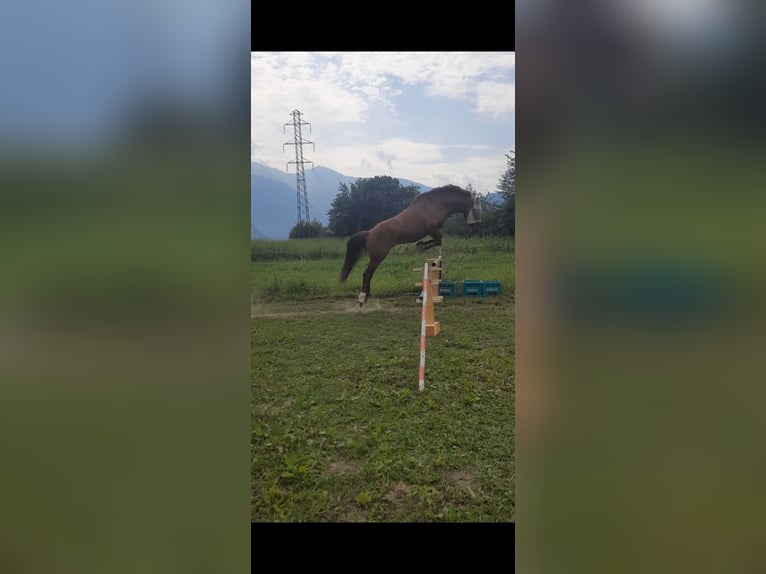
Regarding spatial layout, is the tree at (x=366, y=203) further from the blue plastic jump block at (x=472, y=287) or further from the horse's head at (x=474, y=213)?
the blue plastic jump block at (x=472, y=287)

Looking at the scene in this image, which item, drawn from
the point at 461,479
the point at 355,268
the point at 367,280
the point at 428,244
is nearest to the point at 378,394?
the point at 461,479

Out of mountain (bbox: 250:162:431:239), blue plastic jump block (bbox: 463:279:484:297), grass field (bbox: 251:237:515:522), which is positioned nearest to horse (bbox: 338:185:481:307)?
grass field (bbox: 251:237:515:522)

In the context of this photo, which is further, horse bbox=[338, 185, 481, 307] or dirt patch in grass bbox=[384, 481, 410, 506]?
horse bbox=[338, 185, 481, 307]

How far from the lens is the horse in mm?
5500

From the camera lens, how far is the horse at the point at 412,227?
217 inches

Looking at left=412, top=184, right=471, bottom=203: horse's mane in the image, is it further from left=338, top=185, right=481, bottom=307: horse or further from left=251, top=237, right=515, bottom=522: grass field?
left=251, top=237, right=515, bottom=522: grass field

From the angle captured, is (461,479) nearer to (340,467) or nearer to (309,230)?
(340,467)
